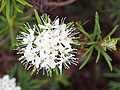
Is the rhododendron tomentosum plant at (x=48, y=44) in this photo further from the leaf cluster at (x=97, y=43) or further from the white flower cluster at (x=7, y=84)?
the white flower cluster at (x=7, y=84)

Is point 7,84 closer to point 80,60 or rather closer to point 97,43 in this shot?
point 97,43

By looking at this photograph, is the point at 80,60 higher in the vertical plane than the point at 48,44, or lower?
lower

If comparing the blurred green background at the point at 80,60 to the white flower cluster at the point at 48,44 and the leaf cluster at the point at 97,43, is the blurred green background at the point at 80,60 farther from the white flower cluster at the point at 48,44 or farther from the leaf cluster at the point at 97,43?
the white flower cluster at the point at 48,44

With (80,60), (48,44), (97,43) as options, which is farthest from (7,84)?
(80,60)

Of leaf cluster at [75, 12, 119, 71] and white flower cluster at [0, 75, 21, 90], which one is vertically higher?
leaf cluster at [75, 12, 119, 71]

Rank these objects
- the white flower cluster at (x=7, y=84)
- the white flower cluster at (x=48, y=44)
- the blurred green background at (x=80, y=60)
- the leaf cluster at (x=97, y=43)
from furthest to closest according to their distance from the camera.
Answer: the blurred green background at (x=80, y=60) → the white flower cluster at (x=7, y=84) → the leaf cluster at (x=97, y=43) → the white flower cluster at (x=48, y=44)

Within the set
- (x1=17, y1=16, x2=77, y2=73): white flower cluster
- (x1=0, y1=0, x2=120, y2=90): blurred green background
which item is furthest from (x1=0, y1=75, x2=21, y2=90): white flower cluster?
(x1=17, y1=16, x2=77, y2=73): white flower cluster

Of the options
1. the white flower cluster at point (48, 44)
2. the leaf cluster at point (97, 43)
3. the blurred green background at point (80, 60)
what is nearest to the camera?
the white flower cluster at point (48, 44)

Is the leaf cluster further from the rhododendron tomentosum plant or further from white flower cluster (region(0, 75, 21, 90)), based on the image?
white flower cluster (region(0, 75, 21, 90))

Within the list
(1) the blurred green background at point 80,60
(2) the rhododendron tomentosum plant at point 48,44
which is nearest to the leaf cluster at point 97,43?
(2) the rhododendron tomentosum plant at point 48,44

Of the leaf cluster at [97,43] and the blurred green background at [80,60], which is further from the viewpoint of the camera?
the blurred green background at [80,60]

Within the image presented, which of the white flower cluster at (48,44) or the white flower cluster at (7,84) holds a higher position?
the white flower cluster at (48,44)

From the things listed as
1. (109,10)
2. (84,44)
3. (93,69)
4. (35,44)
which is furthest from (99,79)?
(35,44)
